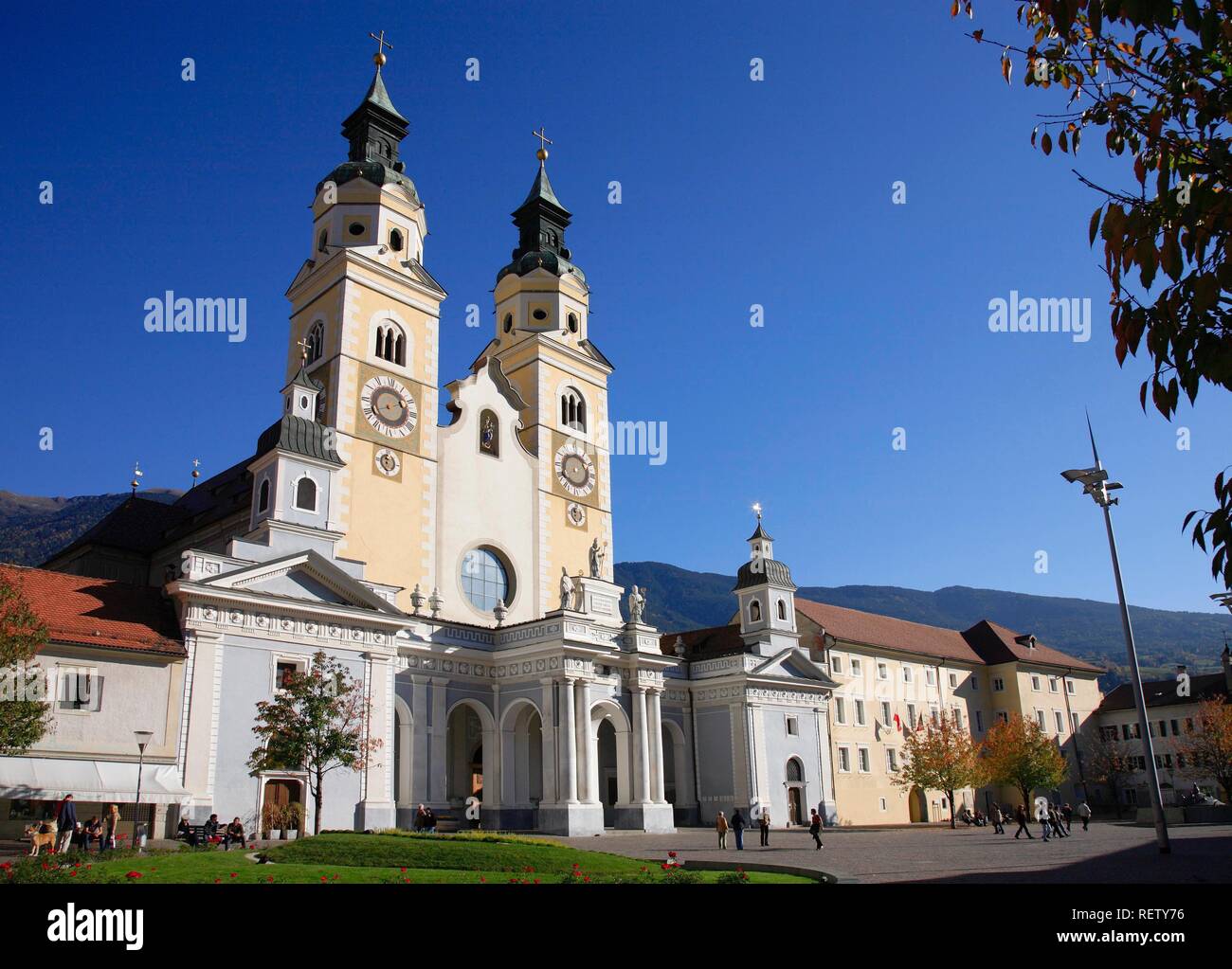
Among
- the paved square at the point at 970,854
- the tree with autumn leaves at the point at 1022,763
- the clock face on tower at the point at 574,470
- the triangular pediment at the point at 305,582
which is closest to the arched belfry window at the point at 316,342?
the triangular pediment at the point at 305,582

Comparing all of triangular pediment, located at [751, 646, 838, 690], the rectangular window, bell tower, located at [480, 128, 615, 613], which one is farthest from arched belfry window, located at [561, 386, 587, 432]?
the rectangular window

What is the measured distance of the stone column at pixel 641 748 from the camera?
48.2m

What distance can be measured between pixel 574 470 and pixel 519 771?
19.1m

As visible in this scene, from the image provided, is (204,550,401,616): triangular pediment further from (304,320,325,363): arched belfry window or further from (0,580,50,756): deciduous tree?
(304,320,325,363): arched belfry window

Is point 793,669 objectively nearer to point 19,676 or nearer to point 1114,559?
point 1114,559

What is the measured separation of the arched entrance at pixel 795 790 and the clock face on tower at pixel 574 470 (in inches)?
768

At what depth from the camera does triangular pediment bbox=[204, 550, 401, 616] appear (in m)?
35.8

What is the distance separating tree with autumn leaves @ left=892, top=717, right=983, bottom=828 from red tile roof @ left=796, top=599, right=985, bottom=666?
24.4 feet

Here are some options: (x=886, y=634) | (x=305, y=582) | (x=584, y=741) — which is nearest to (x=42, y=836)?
(x=305, y=582)

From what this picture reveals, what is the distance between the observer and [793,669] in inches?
2325

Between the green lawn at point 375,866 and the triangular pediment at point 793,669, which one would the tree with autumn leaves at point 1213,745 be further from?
the green lawn at point 375,866
